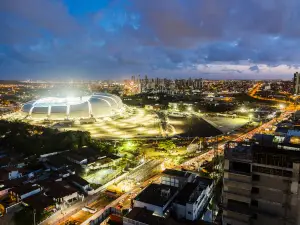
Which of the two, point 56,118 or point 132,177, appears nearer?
point 132,177

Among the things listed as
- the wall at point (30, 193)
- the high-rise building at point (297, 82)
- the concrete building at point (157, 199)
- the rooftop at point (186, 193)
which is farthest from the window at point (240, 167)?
the high-rise building at point (297, 82)

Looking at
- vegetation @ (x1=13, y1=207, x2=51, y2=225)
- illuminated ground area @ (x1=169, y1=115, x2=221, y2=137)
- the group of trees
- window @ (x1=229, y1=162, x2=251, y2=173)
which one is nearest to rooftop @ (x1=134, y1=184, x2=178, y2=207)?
window @ (x1=229, y1=162, x2=251, y2=173)

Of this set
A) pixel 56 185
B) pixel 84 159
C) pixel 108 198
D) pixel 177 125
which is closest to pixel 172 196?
pixel 108 198

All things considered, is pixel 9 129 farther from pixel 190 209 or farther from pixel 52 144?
pixel 190 209

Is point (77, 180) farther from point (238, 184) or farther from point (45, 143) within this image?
point (238, 184)

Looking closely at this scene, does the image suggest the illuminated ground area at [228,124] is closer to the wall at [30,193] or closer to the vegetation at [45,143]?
the vegetation at [45,143]
